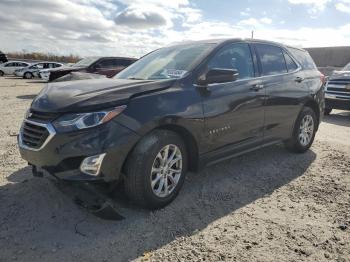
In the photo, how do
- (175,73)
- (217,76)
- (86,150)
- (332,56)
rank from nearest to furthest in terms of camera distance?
(86,150), (217,76), (175,73), (332,56)

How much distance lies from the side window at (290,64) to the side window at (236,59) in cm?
107

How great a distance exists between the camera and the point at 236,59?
4.83 metres

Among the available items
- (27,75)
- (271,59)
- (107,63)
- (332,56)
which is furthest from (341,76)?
(27,75)

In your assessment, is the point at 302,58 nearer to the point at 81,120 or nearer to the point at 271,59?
the point at 271,59

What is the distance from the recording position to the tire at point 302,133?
603cm

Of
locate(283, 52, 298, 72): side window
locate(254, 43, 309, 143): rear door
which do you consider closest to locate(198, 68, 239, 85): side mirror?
locate(254, 43, 309, 143): rear door

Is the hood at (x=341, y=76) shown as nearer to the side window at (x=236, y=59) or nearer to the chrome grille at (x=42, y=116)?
the side window at (x=236, y=59)

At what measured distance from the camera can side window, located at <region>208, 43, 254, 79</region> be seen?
4.52m

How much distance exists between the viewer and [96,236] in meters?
3.35

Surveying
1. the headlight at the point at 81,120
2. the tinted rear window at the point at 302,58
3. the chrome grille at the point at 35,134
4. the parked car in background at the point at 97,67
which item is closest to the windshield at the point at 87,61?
the parked car in background at the point at 97,67

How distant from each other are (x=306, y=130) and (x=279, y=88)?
1.27m

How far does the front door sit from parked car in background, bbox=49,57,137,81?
372 inches

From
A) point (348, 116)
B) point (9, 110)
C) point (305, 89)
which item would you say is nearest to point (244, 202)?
point (305, 89)

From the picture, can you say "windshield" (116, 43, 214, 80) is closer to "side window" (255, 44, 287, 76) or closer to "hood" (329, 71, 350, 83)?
"side window" (255, 44, 287, 76)
